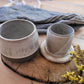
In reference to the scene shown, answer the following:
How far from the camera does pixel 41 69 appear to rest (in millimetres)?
313

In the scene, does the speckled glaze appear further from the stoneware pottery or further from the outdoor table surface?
the outdoor table surface

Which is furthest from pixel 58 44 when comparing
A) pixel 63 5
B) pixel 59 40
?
pixel 63 5

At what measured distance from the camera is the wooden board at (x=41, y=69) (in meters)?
0.29

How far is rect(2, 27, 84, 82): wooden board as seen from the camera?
293mm

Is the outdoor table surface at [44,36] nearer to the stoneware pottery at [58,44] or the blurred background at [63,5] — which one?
the blurred background at [63,5]

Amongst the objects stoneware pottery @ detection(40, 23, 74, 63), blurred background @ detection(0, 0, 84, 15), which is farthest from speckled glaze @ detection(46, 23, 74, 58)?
blurred background @ detection(0, 0, 84, 15)

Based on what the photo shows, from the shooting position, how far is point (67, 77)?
0.28m

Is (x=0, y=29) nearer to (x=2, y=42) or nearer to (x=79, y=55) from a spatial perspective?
(x=2, y=42)

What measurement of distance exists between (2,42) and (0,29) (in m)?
0.06

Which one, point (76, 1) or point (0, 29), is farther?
point (76, 1)

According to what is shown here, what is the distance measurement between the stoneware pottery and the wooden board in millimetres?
19

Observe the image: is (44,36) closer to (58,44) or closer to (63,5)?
(58,44)

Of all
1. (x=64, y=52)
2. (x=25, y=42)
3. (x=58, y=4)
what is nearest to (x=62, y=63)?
(x=64, y=52)

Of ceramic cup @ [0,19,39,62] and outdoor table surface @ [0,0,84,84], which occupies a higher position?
ceramic cup @ [0,19,39,62]
